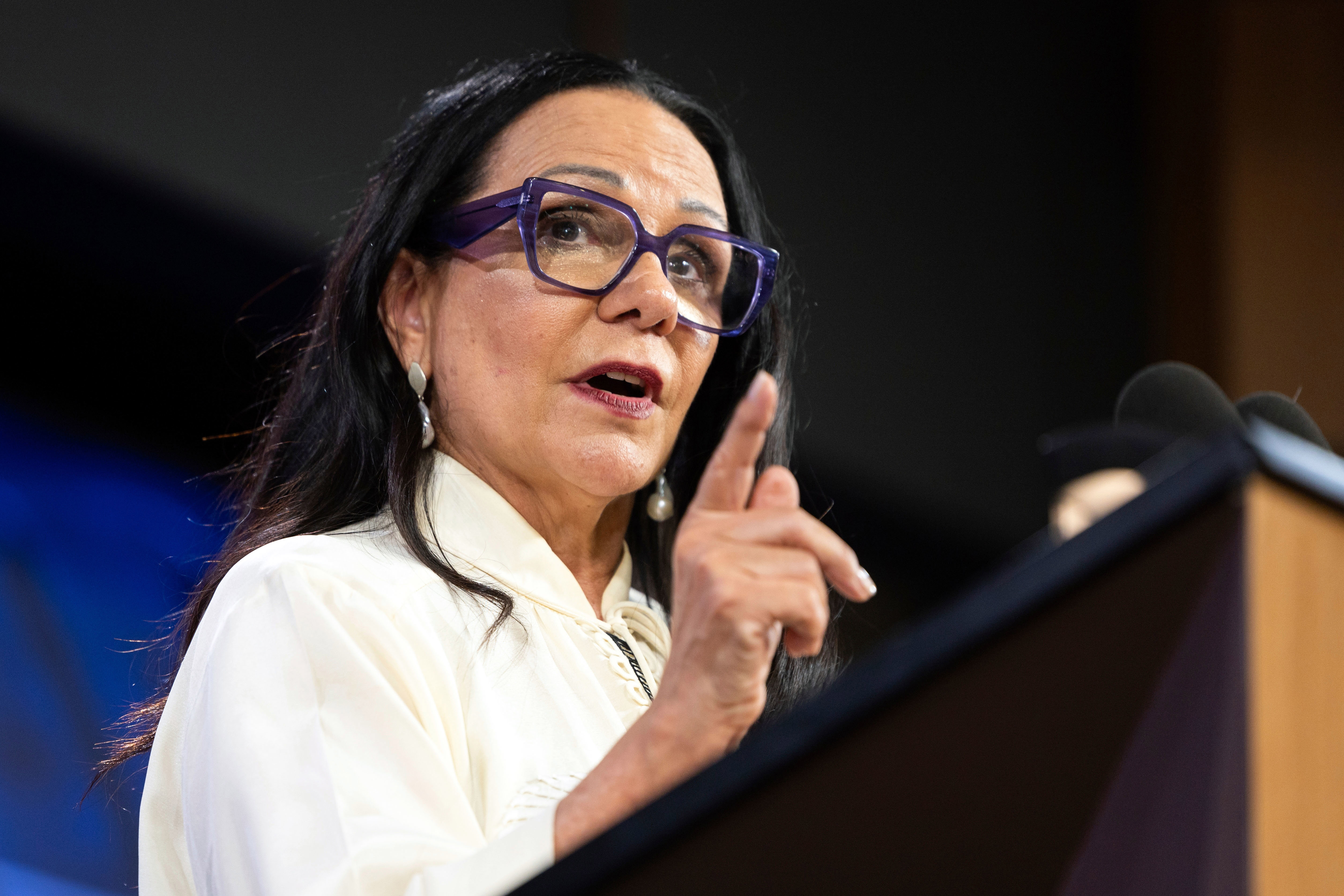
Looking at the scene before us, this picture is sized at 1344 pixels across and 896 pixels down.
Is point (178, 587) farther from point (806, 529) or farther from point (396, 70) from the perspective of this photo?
point (806, 529)

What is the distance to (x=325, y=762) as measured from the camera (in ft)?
3.06

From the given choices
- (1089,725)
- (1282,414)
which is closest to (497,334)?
(1282,414)

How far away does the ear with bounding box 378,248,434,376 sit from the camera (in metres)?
1.58

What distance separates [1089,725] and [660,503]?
3.73 ft

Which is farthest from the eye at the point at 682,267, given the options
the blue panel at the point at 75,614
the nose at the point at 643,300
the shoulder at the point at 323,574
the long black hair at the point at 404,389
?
the blue panel at the point at 75,614

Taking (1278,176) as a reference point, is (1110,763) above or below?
below

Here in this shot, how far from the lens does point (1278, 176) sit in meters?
3.98

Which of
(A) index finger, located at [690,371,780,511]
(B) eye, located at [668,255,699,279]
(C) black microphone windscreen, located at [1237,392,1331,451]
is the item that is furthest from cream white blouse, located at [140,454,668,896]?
(C) black microphone windscreen, located at [1237,392,1331,451]

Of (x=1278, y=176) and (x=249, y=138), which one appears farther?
(x=1278, y=176)

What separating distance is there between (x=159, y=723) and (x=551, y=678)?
36 cm

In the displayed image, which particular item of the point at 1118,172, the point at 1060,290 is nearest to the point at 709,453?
the point at 1060,290

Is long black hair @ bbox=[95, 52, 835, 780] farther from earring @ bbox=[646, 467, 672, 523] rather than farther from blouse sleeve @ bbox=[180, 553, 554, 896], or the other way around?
blouse sleeve @ bbox=[180, 553, 554, 896]

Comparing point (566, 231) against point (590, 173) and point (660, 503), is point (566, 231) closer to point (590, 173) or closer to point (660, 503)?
point (590, 173)

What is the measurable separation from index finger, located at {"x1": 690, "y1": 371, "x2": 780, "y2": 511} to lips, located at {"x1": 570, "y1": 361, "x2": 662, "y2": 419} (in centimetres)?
55
